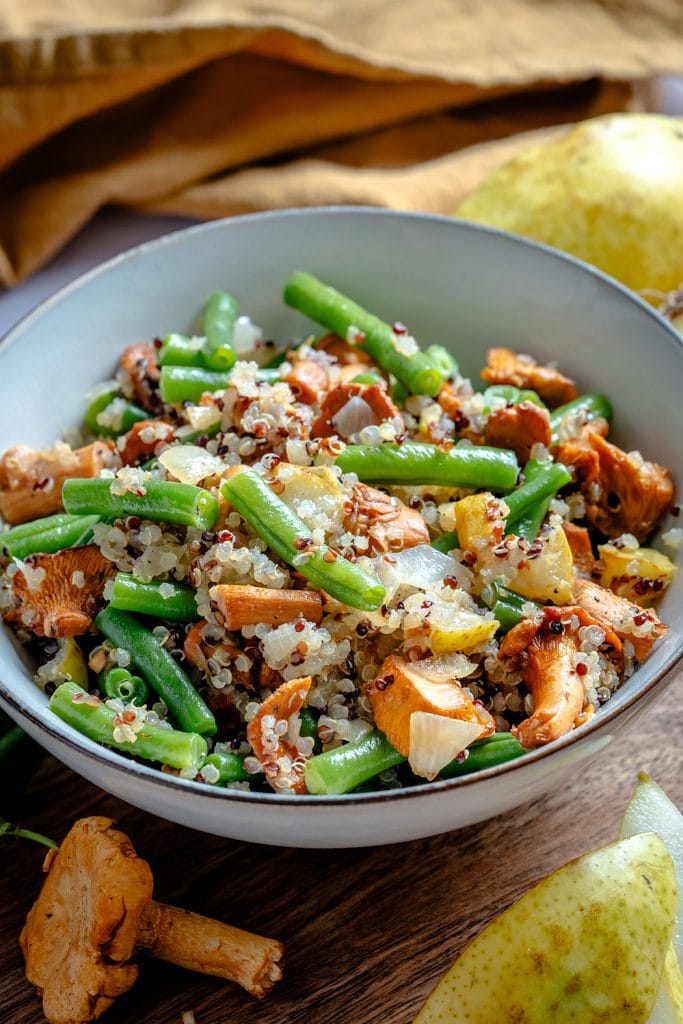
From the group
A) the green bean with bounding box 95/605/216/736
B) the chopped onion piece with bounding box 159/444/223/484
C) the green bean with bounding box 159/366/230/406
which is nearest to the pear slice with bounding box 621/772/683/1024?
the green bean with bounding box 95/605/216/736

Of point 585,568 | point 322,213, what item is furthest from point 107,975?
point 322,213

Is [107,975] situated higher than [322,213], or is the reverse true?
[322,213]

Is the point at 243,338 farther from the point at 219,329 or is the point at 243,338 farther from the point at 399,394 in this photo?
the point at 399,394

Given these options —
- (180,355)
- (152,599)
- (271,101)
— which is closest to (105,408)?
(180,355)

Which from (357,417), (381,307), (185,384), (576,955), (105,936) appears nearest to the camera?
(576,955)

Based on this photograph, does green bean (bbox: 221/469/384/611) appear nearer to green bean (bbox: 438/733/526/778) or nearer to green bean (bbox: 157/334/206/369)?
green bean (bbox: 438/733/526/778)

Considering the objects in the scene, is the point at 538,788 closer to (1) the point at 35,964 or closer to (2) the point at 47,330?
(1) the point at 35,964

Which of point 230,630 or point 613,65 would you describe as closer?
point 230,630

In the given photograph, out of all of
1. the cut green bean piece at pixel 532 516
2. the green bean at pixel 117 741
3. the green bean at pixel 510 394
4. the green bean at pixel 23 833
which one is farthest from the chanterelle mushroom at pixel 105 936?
the green bean at pixel 510 394
